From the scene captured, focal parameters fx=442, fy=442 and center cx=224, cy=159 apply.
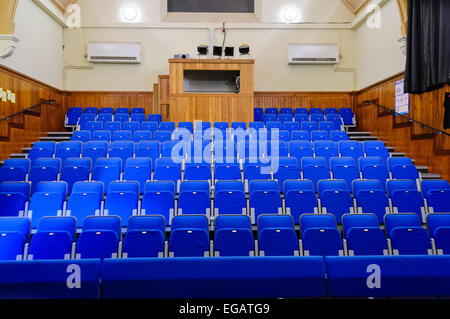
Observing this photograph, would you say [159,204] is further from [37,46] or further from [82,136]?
[37,46]

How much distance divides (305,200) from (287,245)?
0.76 meters

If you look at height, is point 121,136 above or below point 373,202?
above

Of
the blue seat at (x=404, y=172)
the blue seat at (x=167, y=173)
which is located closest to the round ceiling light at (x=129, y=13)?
the blue seat at (x=167, y=173)

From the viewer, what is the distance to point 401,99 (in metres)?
5.54

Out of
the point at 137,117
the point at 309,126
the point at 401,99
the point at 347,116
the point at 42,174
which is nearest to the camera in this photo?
the point at 42,174

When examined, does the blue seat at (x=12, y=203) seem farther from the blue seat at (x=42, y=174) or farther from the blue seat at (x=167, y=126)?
the blue seat at (x=167, y=126)

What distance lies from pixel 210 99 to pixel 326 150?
200 centimetres

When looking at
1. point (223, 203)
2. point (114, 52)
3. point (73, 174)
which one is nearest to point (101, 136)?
point (73, 174)

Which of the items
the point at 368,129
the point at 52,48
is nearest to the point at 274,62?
the point at 368,129

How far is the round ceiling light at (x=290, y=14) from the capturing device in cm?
738

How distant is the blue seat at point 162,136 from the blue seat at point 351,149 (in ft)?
6.55

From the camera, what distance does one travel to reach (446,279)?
186 cm

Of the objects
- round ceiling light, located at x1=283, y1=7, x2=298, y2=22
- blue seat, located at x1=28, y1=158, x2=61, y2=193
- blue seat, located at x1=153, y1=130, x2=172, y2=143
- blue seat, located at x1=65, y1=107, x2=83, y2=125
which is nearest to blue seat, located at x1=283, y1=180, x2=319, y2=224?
blue seat, located at x1=28, y1=158, x2=61, y2=193

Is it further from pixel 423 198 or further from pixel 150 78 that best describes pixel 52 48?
pixel 423 198
